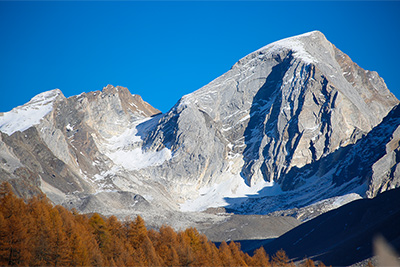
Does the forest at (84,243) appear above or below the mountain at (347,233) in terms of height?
above

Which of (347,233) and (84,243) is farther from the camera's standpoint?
(347,233)

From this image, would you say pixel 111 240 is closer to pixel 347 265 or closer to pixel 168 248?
pixel 168 248

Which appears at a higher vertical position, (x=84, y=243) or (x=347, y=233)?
(x=84, y=243)

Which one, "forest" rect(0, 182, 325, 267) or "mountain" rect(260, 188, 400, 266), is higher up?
"forest" rect(0, 182, 325, 267)

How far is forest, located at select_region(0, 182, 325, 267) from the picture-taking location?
7562 cm

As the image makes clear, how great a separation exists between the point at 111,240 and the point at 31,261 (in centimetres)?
2327

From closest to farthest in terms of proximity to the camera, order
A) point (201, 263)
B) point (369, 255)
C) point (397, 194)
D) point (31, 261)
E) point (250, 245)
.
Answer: point (31, 261) < point (201, 263) < point (369, 255) < point (397, 194) < point (250, 245)

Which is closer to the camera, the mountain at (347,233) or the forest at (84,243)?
the forest at (84,243)

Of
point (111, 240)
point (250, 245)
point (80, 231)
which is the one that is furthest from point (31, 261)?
point (250, 245)

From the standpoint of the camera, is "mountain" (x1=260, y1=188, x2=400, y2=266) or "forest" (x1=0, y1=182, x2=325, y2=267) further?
"mountain" (x1=260, y1=188, x2=400, y2=266)

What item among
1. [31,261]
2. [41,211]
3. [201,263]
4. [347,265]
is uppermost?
[41,211]

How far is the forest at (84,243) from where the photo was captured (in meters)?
75.6

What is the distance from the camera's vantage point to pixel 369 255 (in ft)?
390

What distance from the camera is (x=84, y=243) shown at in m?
84.4
